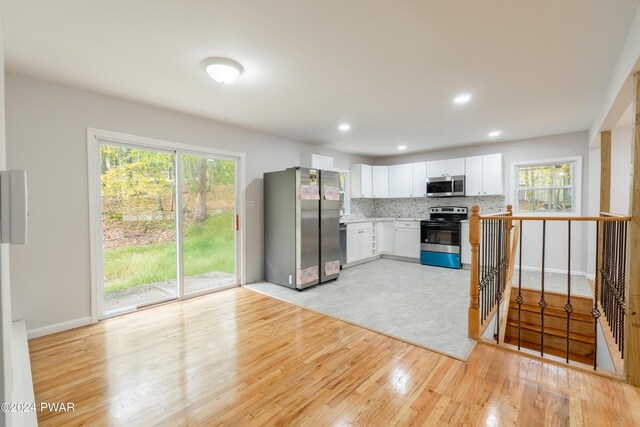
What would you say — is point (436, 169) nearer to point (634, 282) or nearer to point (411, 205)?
point (411, 205)

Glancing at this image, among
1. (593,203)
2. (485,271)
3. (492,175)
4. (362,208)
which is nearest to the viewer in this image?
(485,271)

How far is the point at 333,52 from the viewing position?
2.32m

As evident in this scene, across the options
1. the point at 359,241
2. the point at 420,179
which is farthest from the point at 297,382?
the point at 420,179

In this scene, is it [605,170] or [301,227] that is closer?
[605,170]

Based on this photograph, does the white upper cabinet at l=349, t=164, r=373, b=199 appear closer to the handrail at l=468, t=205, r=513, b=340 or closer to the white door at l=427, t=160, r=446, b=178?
the white door at l=427, t=160, r=446, b=178

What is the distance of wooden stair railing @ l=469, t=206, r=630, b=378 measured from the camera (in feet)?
7.78

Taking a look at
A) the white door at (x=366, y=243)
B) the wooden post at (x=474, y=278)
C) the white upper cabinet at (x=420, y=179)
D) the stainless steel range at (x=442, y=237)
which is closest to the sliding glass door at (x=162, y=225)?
the white door at (x=366, y=243)

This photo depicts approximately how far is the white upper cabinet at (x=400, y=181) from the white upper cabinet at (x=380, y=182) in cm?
9

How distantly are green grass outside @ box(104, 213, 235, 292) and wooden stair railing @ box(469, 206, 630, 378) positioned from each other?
328cm

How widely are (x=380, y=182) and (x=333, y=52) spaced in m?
4.67

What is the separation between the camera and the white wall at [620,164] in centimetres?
428

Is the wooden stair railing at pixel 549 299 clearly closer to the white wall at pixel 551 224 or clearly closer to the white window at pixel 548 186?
the white wall at pixel 551 224

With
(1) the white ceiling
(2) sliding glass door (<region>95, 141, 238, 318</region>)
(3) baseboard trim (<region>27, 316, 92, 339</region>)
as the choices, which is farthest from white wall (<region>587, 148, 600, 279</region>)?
Answer: (3) baseboard trim (<region>27, 316, 92, 339</region>)

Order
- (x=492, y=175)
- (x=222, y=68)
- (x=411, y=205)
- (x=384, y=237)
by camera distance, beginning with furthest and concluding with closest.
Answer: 1. (x=411, y=205)
2. (x=384, y=237)
3. (x=492, y=175)
4. (x=222, y=68)
